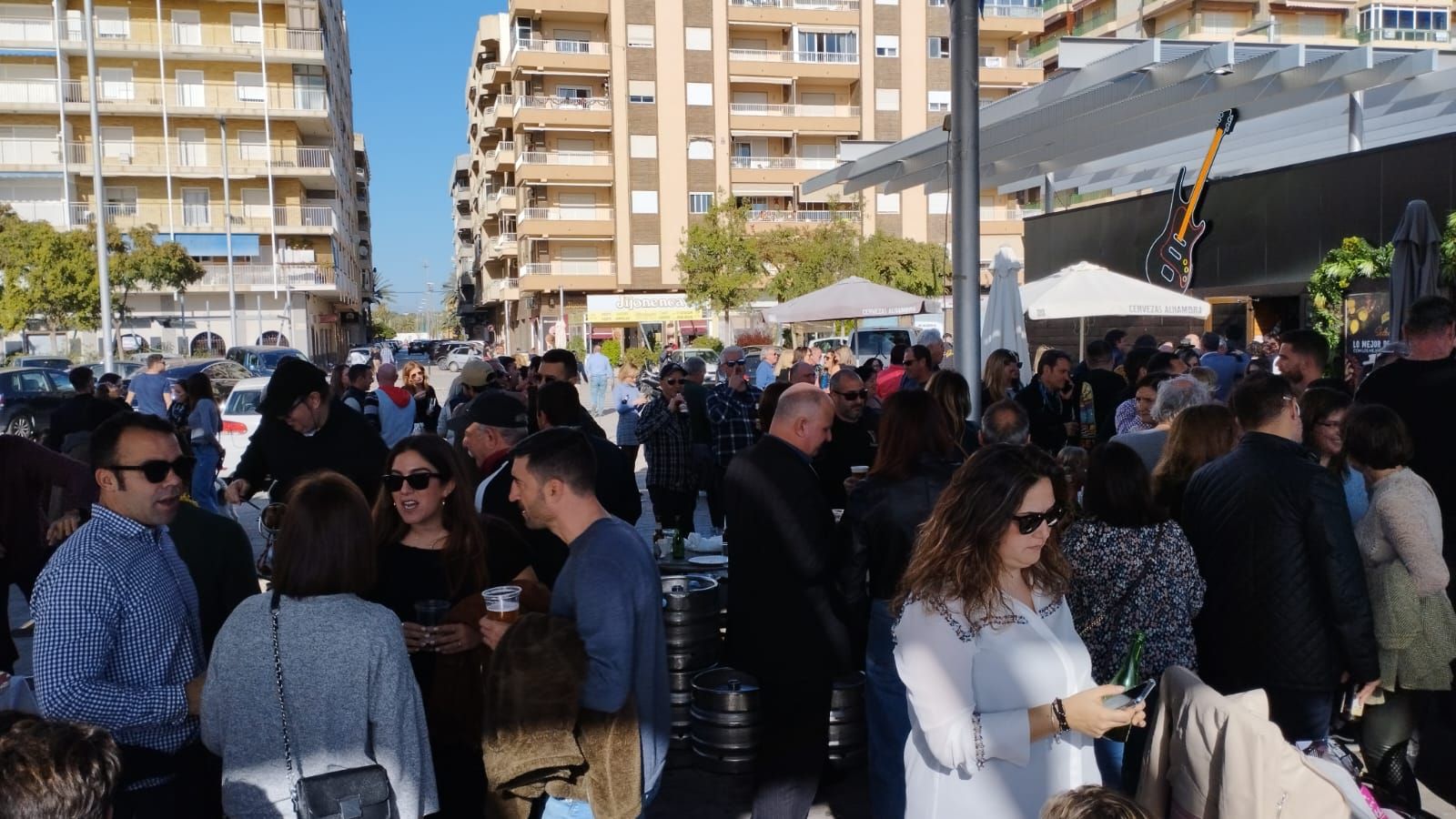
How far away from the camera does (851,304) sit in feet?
49.0

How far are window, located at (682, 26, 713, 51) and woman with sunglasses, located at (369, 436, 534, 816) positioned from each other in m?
54.7

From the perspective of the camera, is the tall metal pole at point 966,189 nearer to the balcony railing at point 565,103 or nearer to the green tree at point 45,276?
the green tree at point 45,276

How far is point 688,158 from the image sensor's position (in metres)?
55.8

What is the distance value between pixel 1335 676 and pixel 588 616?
2.79 meters

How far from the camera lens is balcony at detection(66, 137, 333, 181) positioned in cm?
4772

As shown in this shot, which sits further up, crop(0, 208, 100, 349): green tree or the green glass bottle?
crop(0, 208, 100, 349): green tree

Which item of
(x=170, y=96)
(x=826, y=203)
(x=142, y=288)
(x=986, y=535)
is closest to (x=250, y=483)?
(x=986, y=535)

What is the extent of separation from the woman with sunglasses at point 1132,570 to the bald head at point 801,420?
1040 mm

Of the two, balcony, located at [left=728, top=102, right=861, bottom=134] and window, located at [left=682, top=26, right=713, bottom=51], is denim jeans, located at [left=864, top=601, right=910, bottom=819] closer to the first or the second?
balcony, located at [left=728, top=102, right=861, bottom=134]

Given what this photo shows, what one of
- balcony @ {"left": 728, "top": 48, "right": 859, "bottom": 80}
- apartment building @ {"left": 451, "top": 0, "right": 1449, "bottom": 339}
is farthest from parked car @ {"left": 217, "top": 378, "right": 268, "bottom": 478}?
balcony @ {"left": 728, "top": 48, "right": 859, "bottom": 80}

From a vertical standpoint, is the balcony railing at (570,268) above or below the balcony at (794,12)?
below

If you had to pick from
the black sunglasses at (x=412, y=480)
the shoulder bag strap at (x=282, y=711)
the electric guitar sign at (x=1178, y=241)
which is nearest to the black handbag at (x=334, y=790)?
the shoulder bag strap at (x=282, y=711)

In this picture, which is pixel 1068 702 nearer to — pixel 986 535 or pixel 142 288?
pixel 986 535

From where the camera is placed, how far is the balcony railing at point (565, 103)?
54.5m
